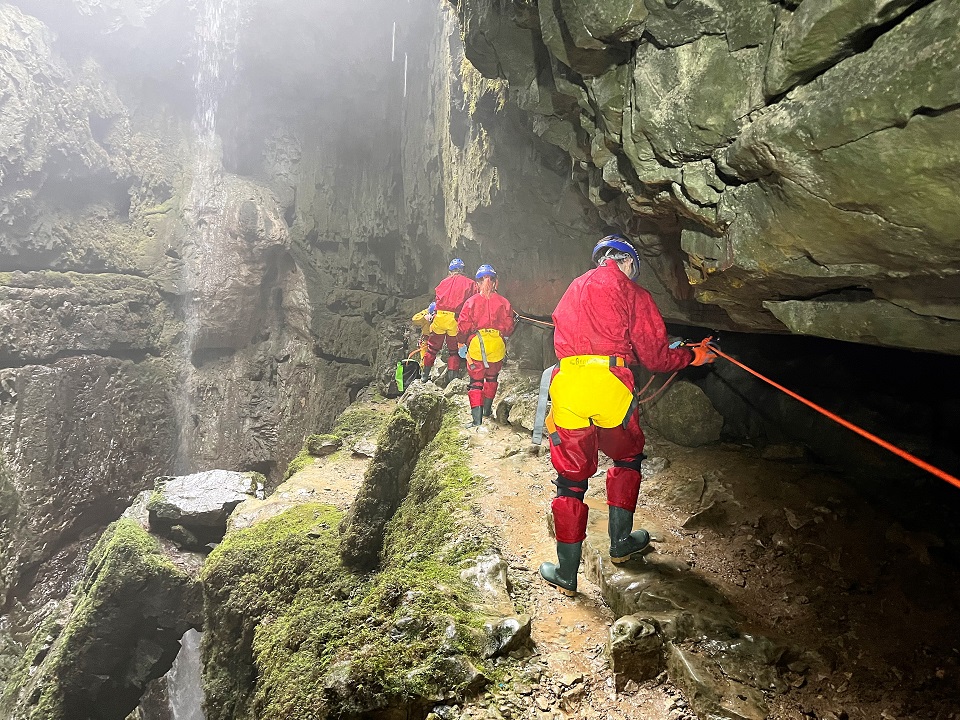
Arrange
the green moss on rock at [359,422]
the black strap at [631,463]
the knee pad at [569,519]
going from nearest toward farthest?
the knee pad at [569,519], the black strap at [631,463], the green moss on rock at [359,422]

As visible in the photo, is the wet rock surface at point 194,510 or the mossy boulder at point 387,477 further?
the wet rock surface at point 194,510

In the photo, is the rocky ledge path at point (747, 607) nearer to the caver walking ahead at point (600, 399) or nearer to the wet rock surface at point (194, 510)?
the caver walking ahead at point (600, 399)

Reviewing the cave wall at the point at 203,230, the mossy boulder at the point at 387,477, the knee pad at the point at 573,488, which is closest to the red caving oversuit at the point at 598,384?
the knee pad at the point at 573,488

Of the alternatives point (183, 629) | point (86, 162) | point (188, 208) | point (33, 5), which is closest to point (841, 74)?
point (183, 629)

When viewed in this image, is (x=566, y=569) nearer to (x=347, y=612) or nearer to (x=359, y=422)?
(x=347, y=612)

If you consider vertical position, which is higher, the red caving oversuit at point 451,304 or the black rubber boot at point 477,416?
the red caving oversuit at point 451,304

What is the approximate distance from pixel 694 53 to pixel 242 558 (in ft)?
25.3

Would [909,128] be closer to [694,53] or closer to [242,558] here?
[694,53]

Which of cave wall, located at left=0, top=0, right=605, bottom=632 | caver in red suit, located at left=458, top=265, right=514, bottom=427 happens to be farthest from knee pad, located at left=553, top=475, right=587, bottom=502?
cave wall, located at left=0, top=0, right=605, bottom=632

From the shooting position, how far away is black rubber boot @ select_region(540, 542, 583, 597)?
3807 mm

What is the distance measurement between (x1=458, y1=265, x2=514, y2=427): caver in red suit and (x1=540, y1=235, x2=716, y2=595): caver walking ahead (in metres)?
3.85

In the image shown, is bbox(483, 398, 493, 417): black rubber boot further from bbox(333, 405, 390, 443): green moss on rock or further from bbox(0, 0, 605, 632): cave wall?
bbox(333, 405, 390, 443): green moss on rock

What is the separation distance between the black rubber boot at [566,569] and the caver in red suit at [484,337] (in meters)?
4.30

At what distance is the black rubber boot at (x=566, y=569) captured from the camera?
3.81 meters
